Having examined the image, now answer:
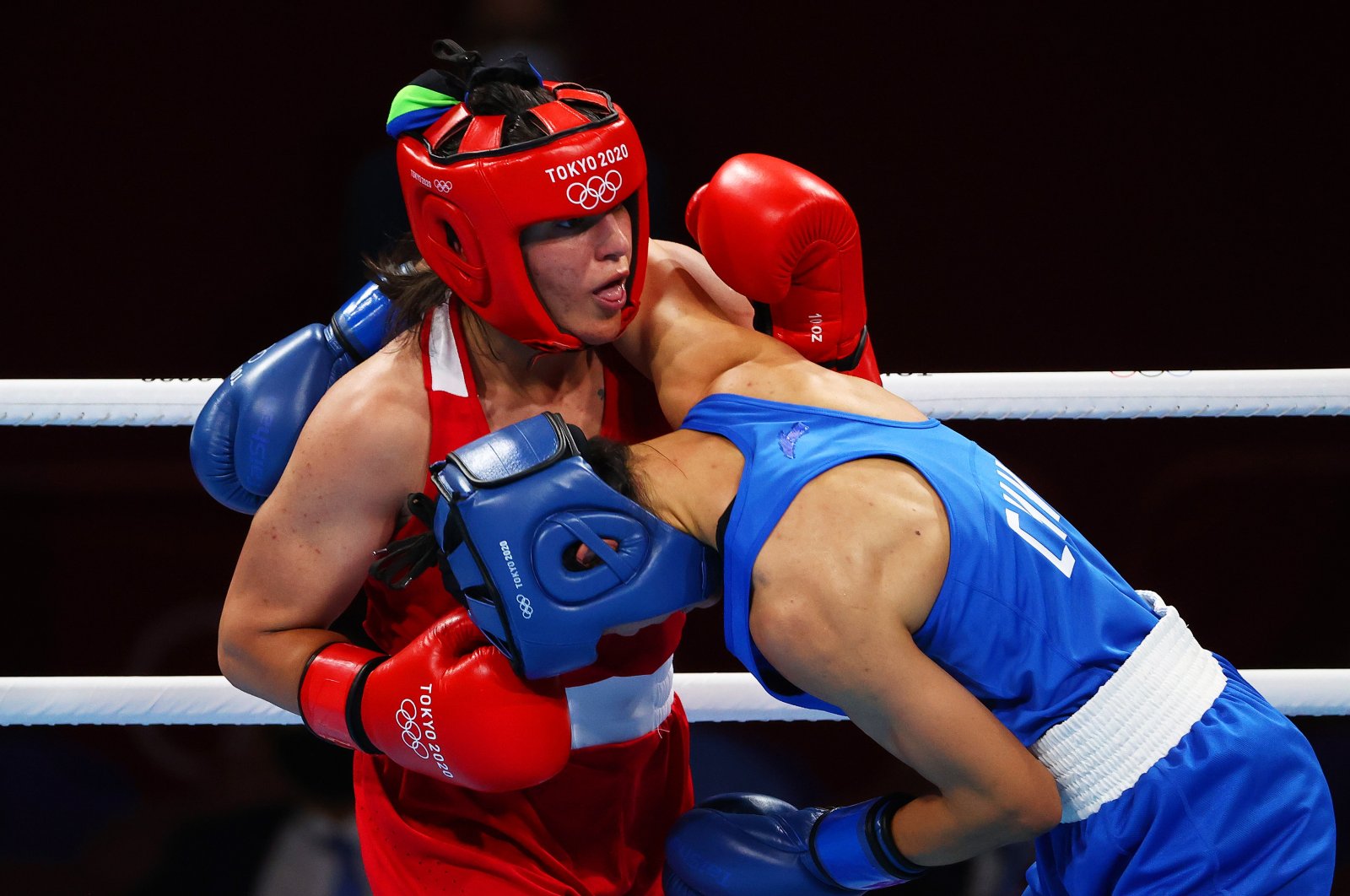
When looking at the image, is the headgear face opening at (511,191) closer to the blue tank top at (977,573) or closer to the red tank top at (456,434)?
the red tank top at (456,434)

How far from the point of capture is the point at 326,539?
1683mm

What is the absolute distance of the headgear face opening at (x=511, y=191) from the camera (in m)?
1.58

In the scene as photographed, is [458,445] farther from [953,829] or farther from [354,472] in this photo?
[953,829]

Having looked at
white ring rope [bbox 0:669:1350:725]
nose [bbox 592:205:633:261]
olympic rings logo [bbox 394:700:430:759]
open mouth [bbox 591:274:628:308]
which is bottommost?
white ring rope [bbox 0:669:1350:725]

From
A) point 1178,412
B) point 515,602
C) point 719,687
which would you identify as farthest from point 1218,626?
point 515,602

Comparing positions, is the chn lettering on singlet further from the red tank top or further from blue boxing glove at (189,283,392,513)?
blue boxing glove at (189,283,392,513)

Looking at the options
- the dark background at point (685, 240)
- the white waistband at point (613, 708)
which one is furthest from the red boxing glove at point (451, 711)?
the dark background at point (685, 240)

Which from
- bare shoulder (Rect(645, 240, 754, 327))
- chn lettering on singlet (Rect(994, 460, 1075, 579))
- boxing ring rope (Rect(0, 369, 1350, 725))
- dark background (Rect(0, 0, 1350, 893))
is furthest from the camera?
dark background (Rect(0, 0, 1350, 893))

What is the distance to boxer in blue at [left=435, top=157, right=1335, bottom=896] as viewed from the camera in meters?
1.46

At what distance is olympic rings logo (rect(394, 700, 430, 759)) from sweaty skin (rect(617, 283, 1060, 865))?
15.7 inches

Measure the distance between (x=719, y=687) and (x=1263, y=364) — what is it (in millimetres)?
1936

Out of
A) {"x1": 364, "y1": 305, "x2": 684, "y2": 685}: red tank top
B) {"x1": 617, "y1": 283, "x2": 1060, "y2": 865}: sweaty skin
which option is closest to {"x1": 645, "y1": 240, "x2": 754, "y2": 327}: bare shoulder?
{"x1": 364, "y1": 305, "x2": 684, "y2": 685}: red tank top

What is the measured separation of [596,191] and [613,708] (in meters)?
0.72

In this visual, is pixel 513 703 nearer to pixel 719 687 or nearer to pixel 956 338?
pixel 719 687
